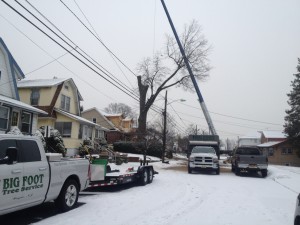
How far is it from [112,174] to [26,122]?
15.5m

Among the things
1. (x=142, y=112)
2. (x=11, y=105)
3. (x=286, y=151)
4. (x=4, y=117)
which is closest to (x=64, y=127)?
(x=4, y=117)

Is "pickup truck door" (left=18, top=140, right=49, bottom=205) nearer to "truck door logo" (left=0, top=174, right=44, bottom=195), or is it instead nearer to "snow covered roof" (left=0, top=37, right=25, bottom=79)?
"truck door logo" (left=0, top=174, right=44, bottom=195)

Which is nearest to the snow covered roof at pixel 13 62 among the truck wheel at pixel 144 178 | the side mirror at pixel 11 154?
the truck wheel at pixel 144 178

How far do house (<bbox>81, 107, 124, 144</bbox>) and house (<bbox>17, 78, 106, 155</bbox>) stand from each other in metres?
21.2

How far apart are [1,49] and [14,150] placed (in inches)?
761

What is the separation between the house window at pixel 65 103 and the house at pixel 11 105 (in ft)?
30.0

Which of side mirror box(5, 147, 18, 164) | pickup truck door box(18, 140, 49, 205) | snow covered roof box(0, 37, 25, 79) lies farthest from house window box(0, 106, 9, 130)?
side mirror box(5, 147, 18, 164)

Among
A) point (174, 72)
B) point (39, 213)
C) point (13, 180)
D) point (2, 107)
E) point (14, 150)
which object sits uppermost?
point (174, 72)

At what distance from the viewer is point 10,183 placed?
21.9 feet

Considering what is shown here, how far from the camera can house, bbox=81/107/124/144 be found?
5791cm

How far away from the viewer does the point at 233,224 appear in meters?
7.65

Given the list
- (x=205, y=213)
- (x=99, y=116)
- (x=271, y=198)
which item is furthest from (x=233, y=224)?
(x=99, y=116)

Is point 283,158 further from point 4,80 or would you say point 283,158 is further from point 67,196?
point 67,196

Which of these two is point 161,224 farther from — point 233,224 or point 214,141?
point 214,141
